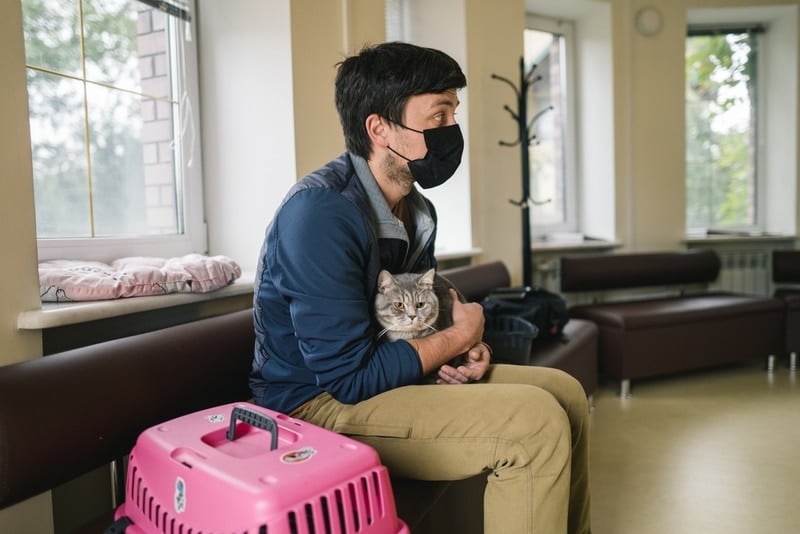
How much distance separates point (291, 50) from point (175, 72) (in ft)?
1.47

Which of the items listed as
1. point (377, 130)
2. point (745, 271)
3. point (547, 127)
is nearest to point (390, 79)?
point (377, 130)

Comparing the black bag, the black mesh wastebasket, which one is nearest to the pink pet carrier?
the black mesh wastebasket

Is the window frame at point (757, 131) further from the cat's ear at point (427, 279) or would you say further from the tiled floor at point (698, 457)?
the cat's ear at point (427, 279)

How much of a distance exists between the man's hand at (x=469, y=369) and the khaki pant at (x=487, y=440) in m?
0.12

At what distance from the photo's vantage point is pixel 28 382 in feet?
3.32

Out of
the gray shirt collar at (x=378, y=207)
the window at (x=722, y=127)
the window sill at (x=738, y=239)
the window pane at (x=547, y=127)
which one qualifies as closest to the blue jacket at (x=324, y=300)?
the gray shirt collar at (x=378, y=207)

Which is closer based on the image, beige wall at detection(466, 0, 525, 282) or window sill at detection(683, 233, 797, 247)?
beige wall at detection(466, 0, 525, 282)

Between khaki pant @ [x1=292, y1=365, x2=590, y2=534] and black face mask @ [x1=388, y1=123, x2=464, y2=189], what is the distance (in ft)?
1.67

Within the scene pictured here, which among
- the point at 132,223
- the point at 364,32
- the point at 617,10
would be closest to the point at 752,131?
the point at 617,10

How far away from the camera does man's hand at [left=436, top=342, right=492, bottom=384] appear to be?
1.36m

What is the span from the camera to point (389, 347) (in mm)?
1229

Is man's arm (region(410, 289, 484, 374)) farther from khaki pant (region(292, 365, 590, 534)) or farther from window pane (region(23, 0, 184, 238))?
window pane (region(23, 0, 184, 238))

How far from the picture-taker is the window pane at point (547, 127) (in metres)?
4.22

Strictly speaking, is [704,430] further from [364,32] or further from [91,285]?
[91,285]
